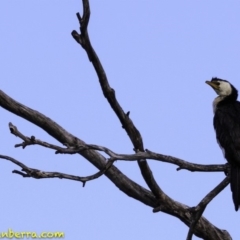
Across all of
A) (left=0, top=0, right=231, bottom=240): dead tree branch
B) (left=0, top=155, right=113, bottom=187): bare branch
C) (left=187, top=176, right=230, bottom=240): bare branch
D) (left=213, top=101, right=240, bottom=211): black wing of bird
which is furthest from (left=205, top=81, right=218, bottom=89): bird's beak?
(left=0, top=155, right=113, bottom=187): bare branch

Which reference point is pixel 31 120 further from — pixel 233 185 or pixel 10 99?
pixel 233 185

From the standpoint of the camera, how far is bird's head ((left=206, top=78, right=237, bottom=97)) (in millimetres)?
7750

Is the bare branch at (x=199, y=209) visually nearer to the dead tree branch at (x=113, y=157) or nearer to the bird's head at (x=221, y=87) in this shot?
the dead tree branch at (x=113, y=157)

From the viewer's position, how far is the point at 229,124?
21.9ft

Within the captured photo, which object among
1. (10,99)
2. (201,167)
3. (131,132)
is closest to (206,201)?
(201,167)

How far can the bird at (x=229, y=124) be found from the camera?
584cm

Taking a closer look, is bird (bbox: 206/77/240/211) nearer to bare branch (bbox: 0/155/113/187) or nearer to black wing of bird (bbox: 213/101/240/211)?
black wing of bird (bbox: 213/101/240/211)

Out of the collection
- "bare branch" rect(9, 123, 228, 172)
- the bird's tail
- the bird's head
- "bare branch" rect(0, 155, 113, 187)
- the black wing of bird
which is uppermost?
the bird's head

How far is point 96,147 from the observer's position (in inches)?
181

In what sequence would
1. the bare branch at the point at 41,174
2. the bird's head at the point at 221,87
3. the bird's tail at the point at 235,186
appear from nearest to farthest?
the bare branch at the point at 41,174, the bird's tail at the point at 235,186, the bird's head at the point at 221,87

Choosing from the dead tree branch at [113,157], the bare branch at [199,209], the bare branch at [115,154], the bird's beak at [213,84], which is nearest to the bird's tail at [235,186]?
the dead tree branch at [113,157]

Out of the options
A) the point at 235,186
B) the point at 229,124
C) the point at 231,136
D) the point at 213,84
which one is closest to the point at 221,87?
the point at 213,84

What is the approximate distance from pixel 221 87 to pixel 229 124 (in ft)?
4.01

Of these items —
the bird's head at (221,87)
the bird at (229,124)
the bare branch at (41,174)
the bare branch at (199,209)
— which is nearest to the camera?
the bare branch at (41,174)
